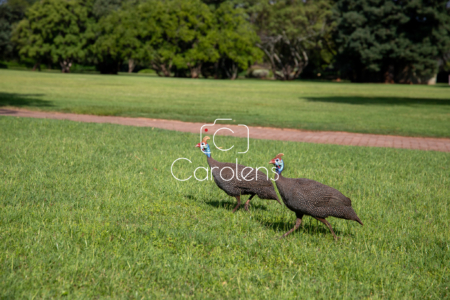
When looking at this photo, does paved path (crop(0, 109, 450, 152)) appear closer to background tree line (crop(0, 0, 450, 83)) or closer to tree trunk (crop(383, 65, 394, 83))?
background tree line (crop(0, 0, 450, 83))

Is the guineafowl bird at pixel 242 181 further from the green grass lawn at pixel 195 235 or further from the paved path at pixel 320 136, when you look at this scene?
the paved path at pixel 320 136

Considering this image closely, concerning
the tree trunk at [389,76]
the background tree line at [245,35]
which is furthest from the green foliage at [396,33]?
the tree trunk at [389,76]

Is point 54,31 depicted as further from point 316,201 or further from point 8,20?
point 316,201

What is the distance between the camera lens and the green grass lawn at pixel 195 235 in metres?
3.48

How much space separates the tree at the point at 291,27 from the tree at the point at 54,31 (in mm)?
25777

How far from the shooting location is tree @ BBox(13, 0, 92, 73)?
60.2 meters

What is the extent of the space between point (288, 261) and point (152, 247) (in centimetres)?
131

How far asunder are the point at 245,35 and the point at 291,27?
6.29 metres

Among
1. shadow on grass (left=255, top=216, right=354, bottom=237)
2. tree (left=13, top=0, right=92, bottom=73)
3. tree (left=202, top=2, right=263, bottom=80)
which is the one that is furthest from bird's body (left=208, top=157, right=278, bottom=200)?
tree (left=13, top=0, right=92, bottom=73)

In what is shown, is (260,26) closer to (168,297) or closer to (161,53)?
(161,53)

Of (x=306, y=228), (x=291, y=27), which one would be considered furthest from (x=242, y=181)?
(x=291, y=27)

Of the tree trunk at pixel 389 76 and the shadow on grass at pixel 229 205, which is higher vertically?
the tree trunk at pixel 389 76

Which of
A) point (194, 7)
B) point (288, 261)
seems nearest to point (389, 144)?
point (288, 261)

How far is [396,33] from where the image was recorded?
51.0 meters
